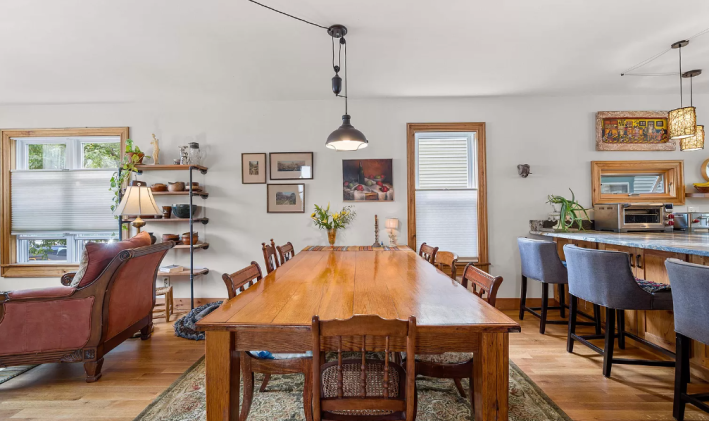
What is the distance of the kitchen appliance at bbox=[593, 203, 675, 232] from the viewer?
3512 millimetres

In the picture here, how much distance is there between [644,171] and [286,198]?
14.7 ft

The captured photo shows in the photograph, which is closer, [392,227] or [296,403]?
[296,403]

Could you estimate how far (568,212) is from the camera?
12.0 feet

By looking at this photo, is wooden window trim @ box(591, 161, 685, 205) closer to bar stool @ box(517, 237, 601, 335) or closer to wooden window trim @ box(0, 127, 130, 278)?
bar stool @ box(517, 237, 601, 335)

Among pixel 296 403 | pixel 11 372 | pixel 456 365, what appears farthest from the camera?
pixel 11 372

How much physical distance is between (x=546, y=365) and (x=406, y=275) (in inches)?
58.2

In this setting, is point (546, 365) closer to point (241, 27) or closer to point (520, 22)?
point (520, 22)

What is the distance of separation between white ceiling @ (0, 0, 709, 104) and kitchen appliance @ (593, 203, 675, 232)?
138cm

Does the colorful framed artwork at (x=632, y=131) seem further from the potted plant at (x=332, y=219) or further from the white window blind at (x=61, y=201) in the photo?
the white window blind at (x=61, y=201)

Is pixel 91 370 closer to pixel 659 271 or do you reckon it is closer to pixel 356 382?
pixel 356 382

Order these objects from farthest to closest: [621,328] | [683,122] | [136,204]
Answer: [136,204], [683,122], [621,328]

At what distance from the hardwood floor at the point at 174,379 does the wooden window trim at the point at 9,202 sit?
7.18 ft

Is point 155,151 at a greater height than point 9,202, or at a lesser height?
greater

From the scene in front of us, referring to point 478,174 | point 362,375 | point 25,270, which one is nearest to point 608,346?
point 362,375
